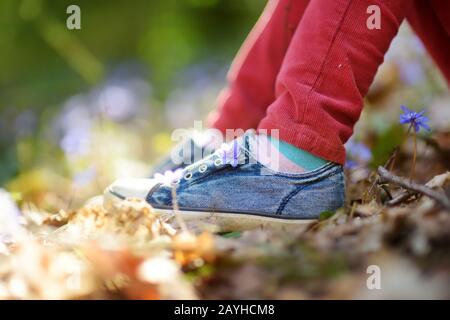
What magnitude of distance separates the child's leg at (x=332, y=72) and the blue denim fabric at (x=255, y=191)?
0.07 metres

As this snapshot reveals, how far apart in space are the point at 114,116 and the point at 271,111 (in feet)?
6.62

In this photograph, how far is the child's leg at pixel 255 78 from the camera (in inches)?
64.8

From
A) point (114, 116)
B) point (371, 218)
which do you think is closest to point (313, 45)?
point (371, 218)

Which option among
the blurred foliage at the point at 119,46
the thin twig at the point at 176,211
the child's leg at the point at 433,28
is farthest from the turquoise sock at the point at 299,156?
the blurred foliage at the point at 119,46

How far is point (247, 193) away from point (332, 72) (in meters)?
0.30

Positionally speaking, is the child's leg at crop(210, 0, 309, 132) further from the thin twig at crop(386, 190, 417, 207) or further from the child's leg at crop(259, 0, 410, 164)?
the thin twig at crop(386, 190, 417, 207)

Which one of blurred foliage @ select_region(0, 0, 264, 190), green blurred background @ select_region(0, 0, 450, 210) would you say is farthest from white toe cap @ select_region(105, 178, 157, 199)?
blurred foliage @ select_region(0, 0, 264, 190)

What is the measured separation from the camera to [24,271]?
1025 mm

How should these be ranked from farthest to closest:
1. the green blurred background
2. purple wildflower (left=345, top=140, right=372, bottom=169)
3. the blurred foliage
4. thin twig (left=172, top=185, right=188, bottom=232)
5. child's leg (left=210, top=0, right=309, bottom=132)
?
1. the blurred foliage
2. the green blurred background
3. purple wildflower (left=345, top=140, right=372, bottom=169)
4. child's leg (left=210, top=0, right=309, bottom=132)
5. thin twig (left=172, top=185, right=188, bottom=232)

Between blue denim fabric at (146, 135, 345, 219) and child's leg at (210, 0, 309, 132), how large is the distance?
42 cm

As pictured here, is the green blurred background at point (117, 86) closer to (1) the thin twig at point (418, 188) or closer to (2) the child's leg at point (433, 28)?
(2) the child's leg at point (433, 28)

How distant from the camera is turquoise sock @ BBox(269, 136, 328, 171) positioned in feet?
4.18

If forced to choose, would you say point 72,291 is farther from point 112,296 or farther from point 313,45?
point 313,45

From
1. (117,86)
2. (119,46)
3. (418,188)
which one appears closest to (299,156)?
(418,188)
